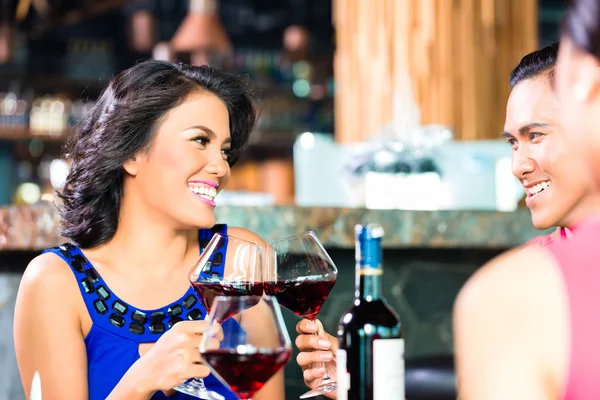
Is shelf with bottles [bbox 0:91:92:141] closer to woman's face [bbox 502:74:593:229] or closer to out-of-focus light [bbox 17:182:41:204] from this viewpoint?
out-of-focus light [bbox 17:182:41:204]

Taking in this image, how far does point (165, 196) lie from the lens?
172 cm

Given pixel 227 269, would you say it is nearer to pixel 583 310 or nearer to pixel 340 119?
pixel 583 310

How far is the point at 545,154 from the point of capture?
5.41 ft

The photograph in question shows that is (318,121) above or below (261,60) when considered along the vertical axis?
below

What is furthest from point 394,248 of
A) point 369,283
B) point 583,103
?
point 583,103

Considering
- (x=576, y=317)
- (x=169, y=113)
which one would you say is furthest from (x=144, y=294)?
(x=576, y=317)

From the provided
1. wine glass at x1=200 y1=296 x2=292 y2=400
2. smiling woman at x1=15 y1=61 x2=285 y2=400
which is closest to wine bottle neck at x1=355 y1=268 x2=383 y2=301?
wine glass at x1=200 y1=296 x2=292 y2=400

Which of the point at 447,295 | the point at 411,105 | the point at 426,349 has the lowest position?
the point at 426,349

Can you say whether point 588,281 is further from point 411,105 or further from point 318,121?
point 318,121

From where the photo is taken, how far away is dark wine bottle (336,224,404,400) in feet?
2.99

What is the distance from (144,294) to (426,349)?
Result: 4.81ft

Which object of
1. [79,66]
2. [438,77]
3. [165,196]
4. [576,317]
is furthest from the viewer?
[79,66]

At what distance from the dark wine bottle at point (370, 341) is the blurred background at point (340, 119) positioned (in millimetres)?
1232

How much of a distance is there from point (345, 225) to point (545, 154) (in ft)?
3.48
